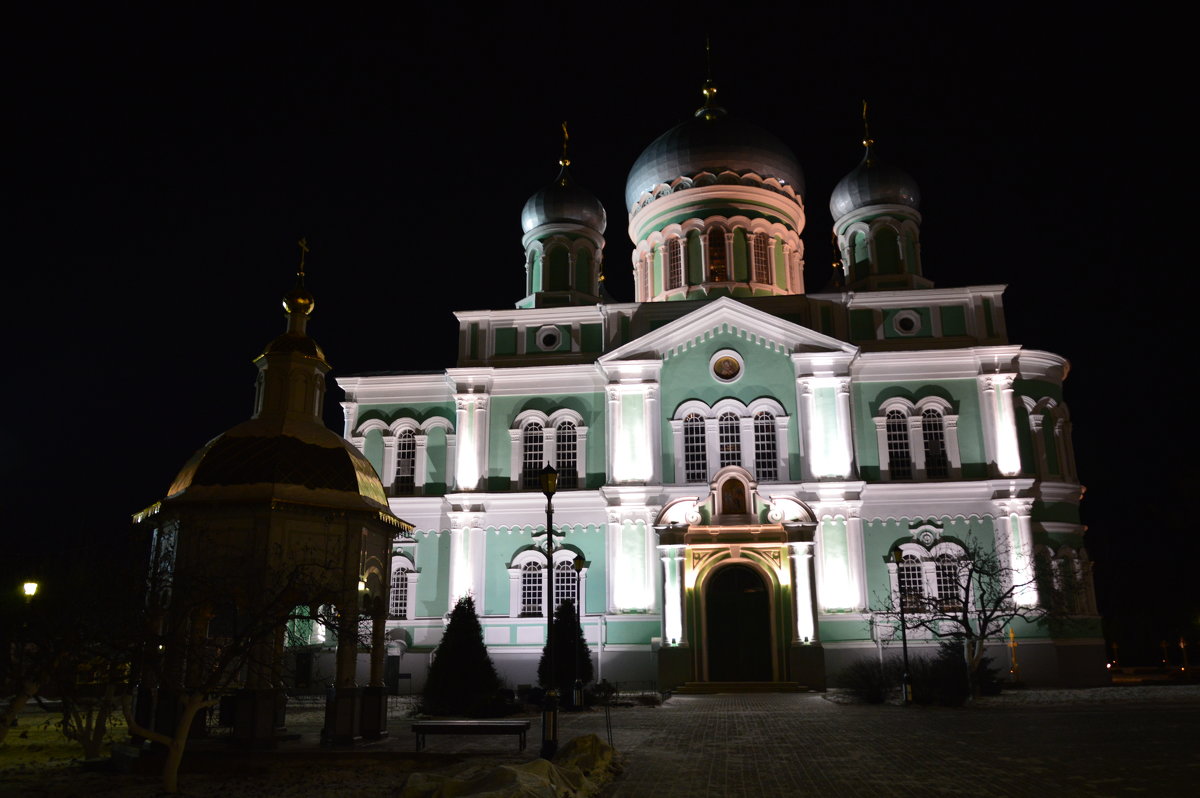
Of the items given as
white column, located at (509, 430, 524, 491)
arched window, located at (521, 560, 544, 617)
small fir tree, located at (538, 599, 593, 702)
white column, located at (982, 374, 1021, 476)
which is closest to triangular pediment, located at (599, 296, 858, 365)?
white column, located at (509, 430, 524, 491)

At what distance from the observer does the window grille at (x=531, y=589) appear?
96.3ft

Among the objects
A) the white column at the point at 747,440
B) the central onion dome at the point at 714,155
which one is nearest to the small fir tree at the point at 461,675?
the white column at the point at 747,440

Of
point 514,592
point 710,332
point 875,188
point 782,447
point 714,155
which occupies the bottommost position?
point 514,592

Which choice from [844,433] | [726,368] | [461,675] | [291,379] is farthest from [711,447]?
[291,379]

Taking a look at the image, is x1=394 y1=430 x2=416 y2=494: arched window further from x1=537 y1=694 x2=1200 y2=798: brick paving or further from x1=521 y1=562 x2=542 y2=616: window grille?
x1=537 y1=694 x2=1200 y2=798: brick paving

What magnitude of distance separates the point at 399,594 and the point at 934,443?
17019 millimetres

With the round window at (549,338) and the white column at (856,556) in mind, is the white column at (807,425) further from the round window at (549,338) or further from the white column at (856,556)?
the round window at (549,338)

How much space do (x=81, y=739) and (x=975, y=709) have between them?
15.5 meters

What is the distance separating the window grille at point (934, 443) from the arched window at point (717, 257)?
8154mm

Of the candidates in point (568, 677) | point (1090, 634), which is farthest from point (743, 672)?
point (1090, 634)

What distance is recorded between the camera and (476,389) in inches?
1224

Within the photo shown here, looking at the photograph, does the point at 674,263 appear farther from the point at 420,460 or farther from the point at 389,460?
the point at 389,460

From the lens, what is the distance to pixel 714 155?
34500 mm

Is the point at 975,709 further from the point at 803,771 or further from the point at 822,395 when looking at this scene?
the point at 822,395
